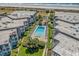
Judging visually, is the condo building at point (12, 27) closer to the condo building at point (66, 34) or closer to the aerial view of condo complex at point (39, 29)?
the aerial view of condo complex at point (39, 29)

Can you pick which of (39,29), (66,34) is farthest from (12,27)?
(66,34)

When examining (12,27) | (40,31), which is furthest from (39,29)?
(12,27)

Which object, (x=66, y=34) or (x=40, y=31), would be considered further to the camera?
(x=40, y=31)

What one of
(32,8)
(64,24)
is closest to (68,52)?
(64,24)

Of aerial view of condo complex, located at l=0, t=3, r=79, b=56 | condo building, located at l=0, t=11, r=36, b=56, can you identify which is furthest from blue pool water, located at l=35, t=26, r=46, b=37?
condo building, located at l=0, t=11, r=36, b=56

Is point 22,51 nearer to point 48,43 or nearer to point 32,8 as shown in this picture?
point 48,43

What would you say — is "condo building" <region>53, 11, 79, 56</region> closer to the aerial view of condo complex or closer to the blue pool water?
the aerial view of condo complex

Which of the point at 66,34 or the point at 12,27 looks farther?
the point at 12,27

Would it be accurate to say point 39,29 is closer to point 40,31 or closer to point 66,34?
point 40,31

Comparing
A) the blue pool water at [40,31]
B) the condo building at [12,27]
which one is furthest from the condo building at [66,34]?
the condo building at [12,27]
